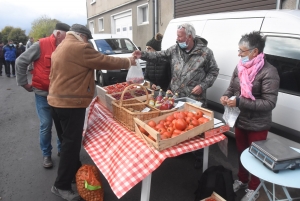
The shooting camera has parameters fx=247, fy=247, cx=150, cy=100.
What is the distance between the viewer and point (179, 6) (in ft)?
32.3

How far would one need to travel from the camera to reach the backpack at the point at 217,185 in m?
2.54

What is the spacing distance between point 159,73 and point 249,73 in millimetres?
1778

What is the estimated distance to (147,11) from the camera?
12648 mm

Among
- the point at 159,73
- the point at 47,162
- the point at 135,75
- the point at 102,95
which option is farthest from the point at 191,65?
the point at 47,162

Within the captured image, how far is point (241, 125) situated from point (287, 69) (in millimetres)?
962

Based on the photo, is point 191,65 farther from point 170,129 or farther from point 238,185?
point 238,185

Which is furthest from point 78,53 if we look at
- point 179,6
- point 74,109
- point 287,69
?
point 179,6

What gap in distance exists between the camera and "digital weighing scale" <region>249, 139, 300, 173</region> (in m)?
1.78

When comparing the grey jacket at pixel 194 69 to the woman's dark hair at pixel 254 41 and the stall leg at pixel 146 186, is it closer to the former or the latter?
the woman's dark hair at pixel 254 41

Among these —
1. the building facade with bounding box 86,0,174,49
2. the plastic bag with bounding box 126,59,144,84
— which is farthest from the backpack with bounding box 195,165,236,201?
the building facade with bounding box 86,0,174,49

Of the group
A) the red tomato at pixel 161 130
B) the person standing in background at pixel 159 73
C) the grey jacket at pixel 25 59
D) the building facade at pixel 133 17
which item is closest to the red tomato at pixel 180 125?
the red tomato at pixel 161 130

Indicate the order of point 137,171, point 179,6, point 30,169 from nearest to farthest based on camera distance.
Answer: point 137,171
point 30,169
point 179,6

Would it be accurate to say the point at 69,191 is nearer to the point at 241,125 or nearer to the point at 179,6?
the point at 241,125

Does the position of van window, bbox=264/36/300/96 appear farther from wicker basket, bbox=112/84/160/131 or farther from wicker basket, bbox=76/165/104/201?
wicker basket, bbox=76/165/104/201
